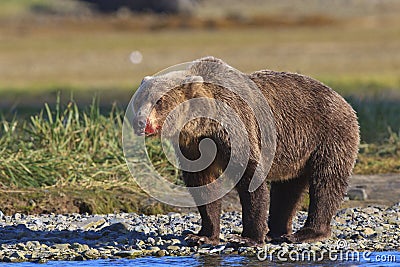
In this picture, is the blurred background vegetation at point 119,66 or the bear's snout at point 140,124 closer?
the bear's snout at point 140,124

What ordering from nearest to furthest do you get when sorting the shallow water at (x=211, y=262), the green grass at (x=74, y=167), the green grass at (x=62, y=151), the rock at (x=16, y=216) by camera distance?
1. the shallow water at (x=211, y=262)
2. the rock at (x=16, y=216)
3. the green grass at (x=74, y=167)
4. the green grass at (x=62, y=151)

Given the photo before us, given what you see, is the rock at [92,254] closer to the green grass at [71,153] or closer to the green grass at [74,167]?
the green grass at [74,167]

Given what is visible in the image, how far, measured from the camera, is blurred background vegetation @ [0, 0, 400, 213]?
11039mm

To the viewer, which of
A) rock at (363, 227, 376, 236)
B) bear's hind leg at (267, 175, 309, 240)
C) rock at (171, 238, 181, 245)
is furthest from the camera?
rock at (363, 227, 376, 236)

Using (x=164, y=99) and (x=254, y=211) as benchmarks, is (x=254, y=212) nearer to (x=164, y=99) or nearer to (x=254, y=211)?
(x=254, y=211)

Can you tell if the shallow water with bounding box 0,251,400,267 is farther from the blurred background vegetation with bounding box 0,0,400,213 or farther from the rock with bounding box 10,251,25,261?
the blurred background vegetation with bounding box 0,0,400,213

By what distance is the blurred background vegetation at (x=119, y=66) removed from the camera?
435 inches

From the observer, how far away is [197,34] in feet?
141

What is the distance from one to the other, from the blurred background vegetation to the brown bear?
2.00 m

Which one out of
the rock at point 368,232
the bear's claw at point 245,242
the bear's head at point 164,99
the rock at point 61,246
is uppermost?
the bear's head at point 164,99

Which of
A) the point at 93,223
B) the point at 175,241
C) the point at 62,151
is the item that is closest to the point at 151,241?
the point at 175,241

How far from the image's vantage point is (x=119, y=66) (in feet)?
100

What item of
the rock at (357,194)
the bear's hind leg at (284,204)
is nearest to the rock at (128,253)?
the bear's hind leg at (284,204)

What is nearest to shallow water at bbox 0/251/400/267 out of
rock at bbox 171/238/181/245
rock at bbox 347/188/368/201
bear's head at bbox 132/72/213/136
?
rock at bbox 171/238/181/245
